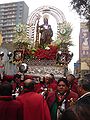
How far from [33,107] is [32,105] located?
0.04 metres

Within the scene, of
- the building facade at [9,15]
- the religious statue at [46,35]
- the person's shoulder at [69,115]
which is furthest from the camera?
the building facade at [9,15]

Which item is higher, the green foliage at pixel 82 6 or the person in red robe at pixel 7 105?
the green foliage at pixel 82 6

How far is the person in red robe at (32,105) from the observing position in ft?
16.1

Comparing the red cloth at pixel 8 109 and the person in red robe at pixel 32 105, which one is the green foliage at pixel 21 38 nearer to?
the person in red robe at pixel 32 105

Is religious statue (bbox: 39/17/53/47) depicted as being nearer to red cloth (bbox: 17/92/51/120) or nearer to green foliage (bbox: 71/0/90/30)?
green foliage (bbox: 71/0/90/30)

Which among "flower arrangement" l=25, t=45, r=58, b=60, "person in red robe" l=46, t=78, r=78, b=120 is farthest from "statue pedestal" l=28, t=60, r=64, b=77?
"person in red robe" l=46, t=78, r=78, b=120

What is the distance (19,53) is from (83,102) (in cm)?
1555

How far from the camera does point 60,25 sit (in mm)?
18516

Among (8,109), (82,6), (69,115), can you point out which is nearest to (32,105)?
(8,109)

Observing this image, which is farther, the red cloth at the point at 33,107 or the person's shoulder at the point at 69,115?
the red cloth at the point at 33,107

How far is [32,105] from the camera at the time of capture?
493 centimetres

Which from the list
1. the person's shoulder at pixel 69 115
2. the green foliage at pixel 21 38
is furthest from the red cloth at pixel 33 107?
the green foliage at pixel 21 38

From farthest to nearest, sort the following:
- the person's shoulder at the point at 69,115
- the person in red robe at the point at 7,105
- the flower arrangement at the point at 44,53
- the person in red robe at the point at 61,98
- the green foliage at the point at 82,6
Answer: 1. the flower arrangement at the point at 44,53
2. the green foliage at the point at 82,6
3. the person in red robe at the point at 61,98
4. the person in red robe at the point at 7,105
5. the person's shoulder at the point at 69,115

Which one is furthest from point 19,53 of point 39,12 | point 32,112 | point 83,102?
point 83,102
